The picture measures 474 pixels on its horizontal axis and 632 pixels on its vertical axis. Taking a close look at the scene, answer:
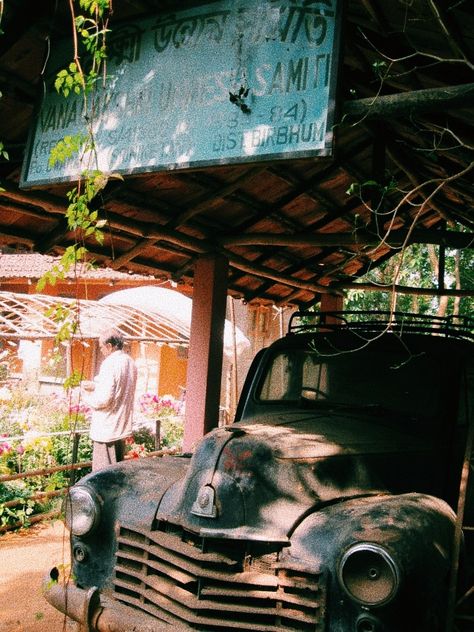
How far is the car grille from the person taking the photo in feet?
10.0

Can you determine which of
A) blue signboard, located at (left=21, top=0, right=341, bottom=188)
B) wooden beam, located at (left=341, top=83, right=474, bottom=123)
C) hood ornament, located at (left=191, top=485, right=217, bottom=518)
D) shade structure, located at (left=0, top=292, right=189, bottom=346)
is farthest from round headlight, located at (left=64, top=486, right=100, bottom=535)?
shade structure, located at (left=0, top=292, right=189, bottom=346)

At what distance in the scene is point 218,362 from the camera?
705 cm

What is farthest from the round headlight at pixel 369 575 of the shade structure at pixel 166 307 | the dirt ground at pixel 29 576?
the shade structure at pixel 166 307

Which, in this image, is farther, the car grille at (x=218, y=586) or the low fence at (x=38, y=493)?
the low fence at (x=38, y=493)

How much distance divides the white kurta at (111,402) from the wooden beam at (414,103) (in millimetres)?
4249

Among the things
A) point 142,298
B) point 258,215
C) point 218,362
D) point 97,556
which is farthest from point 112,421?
point 142,298

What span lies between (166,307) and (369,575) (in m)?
A: 10.7

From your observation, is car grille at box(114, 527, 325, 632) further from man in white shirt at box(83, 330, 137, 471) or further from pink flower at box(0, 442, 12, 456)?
pink flower at box(0, 442, 12, 456)

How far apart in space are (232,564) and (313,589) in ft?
1.42

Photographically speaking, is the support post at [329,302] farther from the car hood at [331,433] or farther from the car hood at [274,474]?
the car hood at [274,474]

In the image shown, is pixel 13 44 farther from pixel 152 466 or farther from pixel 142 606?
pixel 142 606

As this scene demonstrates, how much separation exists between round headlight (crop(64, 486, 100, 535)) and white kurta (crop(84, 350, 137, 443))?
300 cm

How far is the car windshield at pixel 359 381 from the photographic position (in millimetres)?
4258

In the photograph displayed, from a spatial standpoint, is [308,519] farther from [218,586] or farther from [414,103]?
[414,103]
